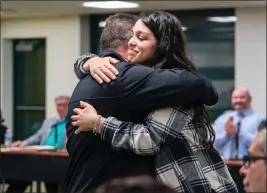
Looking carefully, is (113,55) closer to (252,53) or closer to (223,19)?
(252,53)

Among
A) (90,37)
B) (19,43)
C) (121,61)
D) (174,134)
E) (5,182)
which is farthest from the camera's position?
(19,43)

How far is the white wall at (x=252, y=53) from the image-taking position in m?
11.9

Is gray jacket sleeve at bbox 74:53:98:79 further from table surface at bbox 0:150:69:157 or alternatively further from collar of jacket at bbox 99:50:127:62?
table surface at bbox 0:150:69:157

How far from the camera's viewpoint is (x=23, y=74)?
14859 mm

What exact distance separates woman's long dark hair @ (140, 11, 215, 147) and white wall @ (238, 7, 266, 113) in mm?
8822

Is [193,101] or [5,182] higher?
[193,101]

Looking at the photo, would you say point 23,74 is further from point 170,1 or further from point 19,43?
point 170,1

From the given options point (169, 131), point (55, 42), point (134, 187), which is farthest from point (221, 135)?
point (134, 187)

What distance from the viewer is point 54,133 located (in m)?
10.5

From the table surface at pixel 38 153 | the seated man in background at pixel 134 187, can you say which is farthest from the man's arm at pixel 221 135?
the seated man in background at pixel 134 187

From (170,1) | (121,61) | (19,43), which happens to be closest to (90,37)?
(19,43)

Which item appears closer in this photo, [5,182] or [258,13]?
[5,182]

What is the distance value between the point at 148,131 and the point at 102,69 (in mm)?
332

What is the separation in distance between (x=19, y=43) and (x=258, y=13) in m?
5.02
